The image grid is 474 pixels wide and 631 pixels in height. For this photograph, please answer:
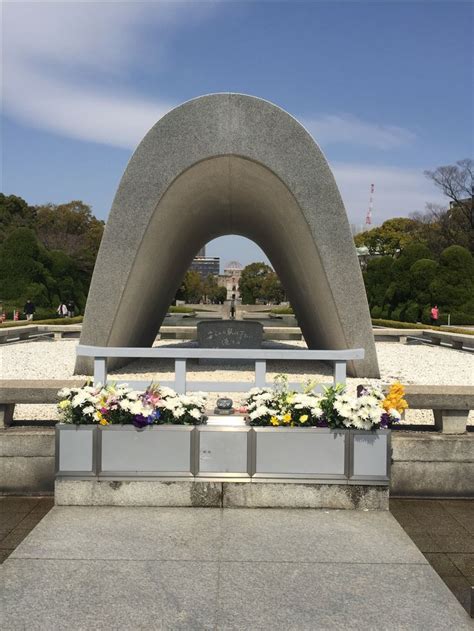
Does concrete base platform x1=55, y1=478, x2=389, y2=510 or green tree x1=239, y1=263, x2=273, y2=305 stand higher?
green tree x1=239, y1=263, x2=273, y2=305

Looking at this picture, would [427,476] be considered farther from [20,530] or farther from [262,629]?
[20,530]

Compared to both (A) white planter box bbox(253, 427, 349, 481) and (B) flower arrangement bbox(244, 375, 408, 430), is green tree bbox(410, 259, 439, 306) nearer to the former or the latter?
(B) flower arrangement bbox(244, 375, 408, 430)

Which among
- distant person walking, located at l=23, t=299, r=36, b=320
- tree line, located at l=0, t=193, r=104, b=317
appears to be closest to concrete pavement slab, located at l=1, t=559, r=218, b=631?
distant person walking, located at l=23, t=299, r=36, b=320

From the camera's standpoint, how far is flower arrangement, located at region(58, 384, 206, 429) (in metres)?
5.26

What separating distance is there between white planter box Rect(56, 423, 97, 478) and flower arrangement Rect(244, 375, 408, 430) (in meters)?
1.53

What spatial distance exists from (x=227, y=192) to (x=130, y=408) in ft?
25.0

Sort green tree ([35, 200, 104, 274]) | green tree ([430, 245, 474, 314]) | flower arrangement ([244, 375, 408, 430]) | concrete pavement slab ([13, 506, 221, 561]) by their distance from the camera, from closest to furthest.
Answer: concrete pavement slab ([13, 506, 221, 561]), flower arrangement ([244, 375, 408, 430]), green tree ([430, 245, 474, 314]), green tree ([35, 200, 104, 274])

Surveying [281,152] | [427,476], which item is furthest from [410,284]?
[427,476]

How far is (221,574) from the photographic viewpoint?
13.0ft

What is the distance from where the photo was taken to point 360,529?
4.77m

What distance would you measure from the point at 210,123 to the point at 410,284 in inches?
1014

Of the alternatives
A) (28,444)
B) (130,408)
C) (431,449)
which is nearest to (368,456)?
(431,449)

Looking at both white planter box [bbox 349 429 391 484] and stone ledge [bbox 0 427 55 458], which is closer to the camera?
white planter box [bbox 349 429 391 484]

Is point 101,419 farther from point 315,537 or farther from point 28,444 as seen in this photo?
point 315,537
